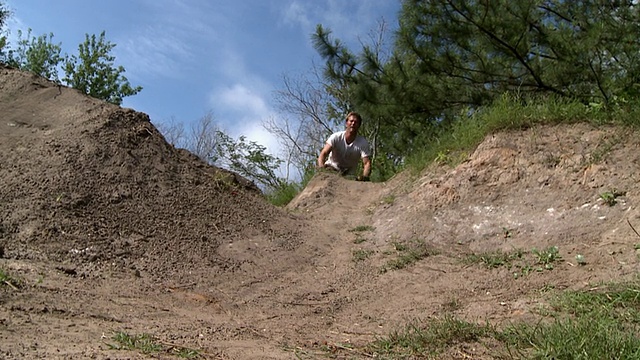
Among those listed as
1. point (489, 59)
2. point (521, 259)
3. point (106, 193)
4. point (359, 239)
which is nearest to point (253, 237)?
point (359, 239)

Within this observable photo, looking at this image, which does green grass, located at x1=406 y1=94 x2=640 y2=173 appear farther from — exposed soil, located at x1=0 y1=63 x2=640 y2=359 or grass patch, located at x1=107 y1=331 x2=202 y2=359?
grass patch, located at x1=107 y1=331 x2=202 y2=359

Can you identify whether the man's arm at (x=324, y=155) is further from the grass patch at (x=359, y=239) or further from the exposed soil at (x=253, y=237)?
the grass patch at (x=359, y=239)

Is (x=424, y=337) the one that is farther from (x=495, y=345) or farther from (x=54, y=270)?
(x=54, y=270)

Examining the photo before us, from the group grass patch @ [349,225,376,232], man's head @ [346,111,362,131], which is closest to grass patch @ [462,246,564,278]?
grass patch @ [349,225,376,232]

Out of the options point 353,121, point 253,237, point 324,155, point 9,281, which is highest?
point 353,121

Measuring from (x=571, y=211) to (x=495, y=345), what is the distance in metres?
2.34

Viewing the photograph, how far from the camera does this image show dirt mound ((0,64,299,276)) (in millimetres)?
4496

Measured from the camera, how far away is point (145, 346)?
253 cm

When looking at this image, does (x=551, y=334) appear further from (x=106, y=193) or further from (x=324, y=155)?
(x=324, y=155)

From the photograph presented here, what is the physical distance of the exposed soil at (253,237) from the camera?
10.4 feet

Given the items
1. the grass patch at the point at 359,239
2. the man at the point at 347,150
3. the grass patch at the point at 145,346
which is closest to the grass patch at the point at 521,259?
the grass patch at the point at 359,239

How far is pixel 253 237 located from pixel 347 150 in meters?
3.18

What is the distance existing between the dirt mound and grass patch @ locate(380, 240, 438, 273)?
3.39ft

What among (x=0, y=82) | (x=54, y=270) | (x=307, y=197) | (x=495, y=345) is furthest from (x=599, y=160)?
(x=0, y=82)
